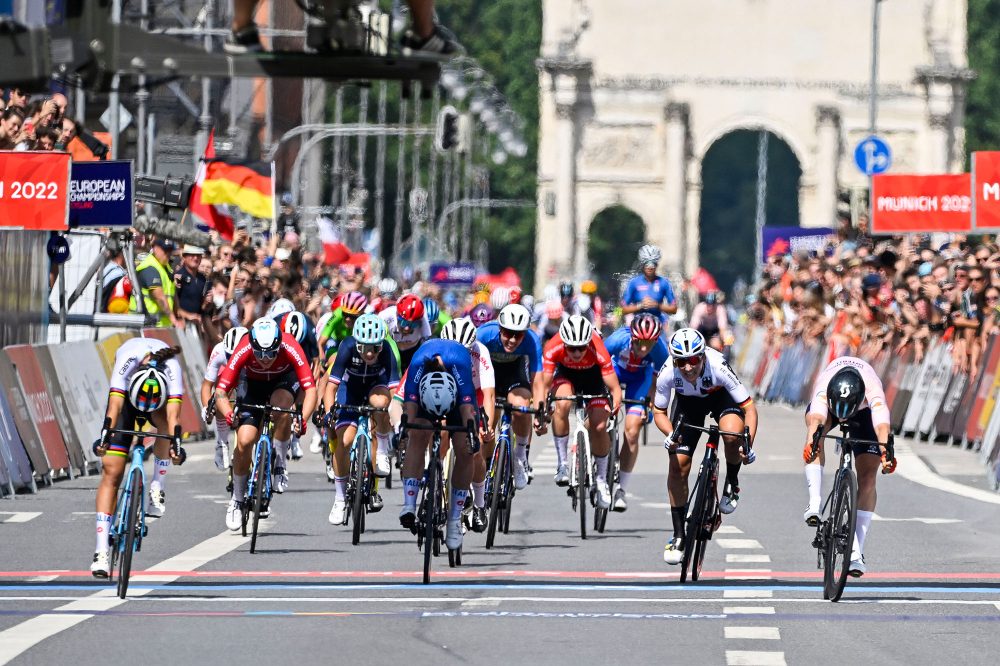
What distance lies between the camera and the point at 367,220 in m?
118

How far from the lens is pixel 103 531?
15328mm

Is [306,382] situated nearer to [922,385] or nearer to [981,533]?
[981,533]

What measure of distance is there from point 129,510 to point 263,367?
396cm

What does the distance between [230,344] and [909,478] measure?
8269mm

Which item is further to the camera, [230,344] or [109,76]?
[230,344]

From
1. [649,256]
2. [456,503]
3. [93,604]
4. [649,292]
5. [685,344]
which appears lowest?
[93,604]

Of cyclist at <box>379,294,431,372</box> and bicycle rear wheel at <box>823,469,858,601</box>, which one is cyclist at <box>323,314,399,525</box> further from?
bicycle rear wheel at <box>823,469,858,601</box>

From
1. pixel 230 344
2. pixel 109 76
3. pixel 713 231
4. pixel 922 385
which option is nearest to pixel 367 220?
pixel 713 231

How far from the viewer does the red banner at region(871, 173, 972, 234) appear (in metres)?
36.8

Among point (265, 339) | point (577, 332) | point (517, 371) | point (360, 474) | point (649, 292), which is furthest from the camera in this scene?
point (649, 292)

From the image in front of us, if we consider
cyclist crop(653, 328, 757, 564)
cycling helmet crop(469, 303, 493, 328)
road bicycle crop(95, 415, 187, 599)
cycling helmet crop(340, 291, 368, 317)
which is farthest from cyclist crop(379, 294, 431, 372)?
road bicycle crop(95, 415, 187, 599)

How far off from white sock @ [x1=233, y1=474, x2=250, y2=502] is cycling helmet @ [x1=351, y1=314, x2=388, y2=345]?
127 centimetres

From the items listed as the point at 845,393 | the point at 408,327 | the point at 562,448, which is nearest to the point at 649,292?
the point at 562,448

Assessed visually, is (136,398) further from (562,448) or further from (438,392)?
(562,448)
